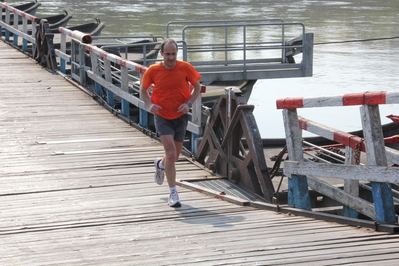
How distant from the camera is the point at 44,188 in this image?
22.7 ft

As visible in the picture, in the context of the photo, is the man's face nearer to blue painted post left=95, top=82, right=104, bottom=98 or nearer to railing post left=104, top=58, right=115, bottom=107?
railing post left=104, top=58, right=115, bottom=107

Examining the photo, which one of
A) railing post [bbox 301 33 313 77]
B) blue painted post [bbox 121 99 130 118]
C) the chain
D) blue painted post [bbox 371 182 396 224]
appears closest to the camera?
blue painted post [bbox 371 182 396 224]

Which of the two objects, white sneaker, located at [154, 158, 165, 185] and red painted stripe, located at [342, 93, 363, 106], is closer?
red painted stripe, located at [342, 93, 363, 106]

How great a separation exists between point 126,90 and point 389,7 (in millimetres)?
43025

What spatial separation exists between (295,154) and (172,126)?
3.84 ft

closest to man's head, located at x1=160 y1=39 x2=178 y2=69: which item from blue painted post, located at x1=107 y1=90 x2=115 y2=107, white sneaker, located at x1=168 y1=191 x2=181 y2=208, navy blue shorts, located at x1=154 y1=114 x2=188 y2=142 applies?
navy blue shorts, located at x1=154 y1=114 x2=188 y2=142

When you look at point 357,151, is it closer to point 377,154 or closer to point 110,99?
point 377,154

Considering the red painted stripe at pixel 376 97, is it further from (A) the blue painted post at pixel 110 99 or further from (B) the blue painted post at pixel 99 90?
(B) the blue painted post at pixel 99 90

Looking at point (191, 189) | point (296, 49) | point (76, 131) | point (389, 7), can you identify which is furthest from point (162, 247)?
point (389, 7)

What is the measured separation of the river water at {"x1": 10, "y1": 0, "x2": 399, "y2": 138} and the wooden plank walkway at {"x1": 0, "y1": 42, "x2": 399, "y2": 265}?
41.1 ft

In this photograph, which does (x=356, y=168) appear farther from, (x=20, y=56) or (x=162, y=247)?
(x=20, y=56)

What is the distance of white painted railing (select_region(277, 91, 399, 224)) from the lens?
477 cm

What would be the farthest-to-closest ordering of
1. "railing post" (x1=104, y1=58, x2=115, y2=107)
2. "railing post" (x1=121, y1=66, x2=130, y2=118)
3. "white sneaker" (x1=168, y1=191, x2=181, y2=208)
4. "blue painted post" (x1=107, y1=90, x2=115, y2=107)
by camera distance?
1. "blue painted post" (x1=107, y1=90, x2=115, y2=107)
2. "railing post" (x1=104, y1=58, x2=115, y2=107)
3. "railing post" (x1=121, y1=66, x2=130, y2=118)
4. "white sneaker" (x1=168, y1=191, x2=181, y2=208)

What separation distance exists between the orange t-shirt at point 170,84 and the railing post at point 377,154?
1.88m
